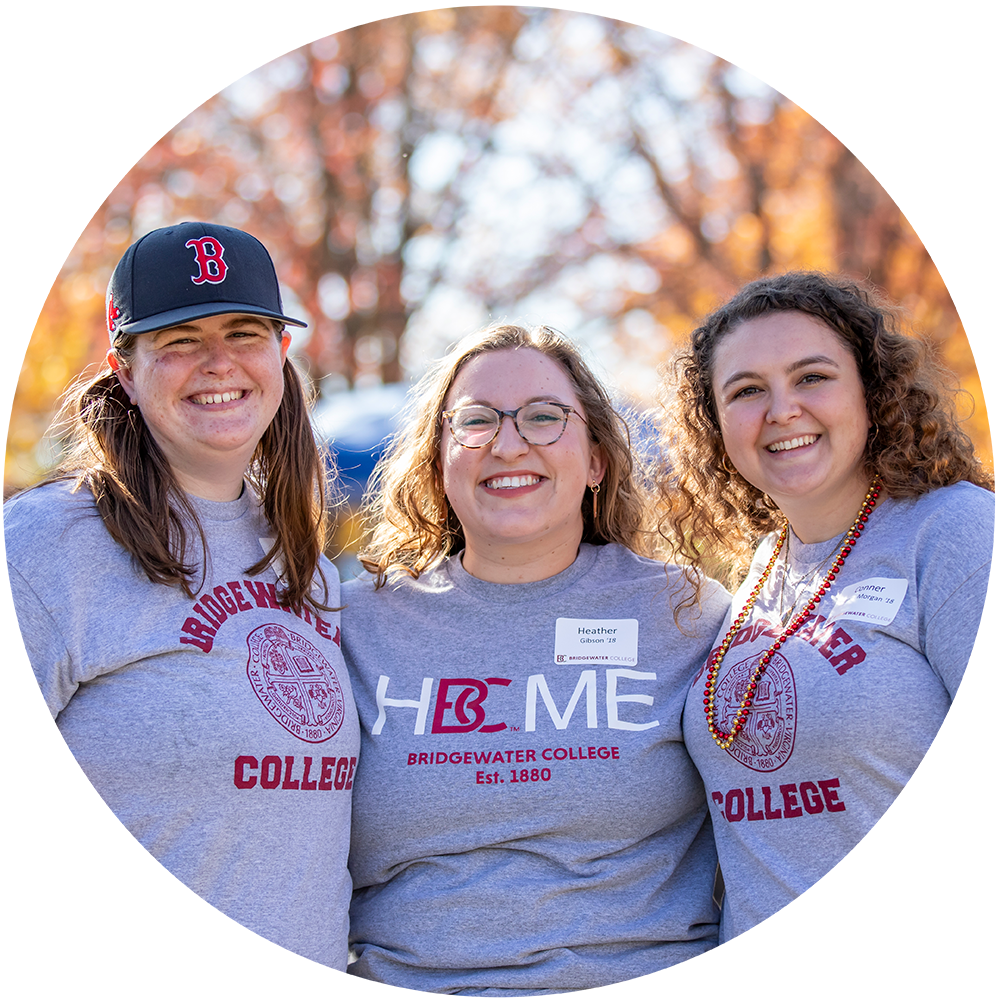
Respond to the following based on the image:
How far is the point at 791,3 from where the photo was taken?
31.0ft

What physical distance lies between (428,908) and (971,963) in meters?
1.23

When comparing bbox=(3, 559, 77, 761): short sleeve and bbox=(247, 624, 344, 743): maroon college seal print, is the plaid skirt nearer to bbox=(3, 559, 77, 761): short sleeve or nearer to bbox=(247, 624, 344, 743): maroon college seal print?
bbox=(247, 624, 344, 743): maroon college seal print

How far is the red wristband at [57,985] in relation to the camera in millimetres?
2055

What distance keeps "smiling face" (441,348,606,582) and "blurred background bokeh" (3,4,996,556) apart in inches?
202

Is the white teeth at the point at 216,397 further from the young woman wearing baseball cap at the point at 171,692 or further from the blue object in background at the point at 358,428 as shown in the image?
the blue object in background at the point at 358,428

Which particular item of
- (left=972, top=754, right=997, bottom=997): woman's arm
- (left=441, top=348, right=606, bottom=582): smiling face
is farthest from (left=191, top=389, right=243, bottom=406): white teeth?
(left=972, top=754, right=997, bottom=997): woman's arm

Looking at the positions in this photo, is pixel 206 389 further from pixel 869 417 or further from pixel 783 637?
pixel 869 417

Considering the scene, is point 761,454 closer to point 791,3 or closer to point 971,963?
point 971,963

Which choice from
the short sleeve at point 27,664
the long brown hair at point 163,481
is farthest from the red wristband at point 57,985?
the long brown hair at point 163,481

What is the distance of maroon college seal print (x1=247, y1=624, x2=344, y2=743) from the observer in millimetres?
2357

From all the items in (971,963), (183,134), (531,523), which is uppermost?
(183,134)

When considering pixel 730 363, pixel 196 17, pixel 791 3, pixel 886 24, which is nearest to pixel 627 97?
pixel 791 3

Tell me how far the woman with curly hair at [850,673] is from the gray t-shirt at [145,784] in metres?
1.04

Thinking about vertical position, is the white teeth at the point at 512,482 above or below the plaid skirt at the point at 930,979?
above
